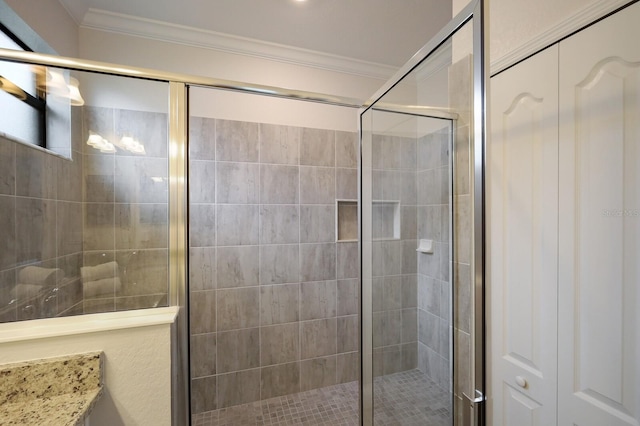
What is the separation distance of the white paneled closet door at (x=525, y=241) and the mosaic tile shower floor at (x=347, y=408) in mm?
285

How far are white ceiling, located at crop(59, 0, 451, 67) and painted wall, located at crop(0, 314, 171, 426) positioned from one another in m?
1.77

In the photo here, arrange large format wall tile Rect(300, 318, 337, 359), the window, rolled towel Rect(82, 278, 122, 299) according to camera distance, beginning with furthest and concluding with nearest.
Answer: large format wall tile Rect(300, 318, 337, 359) < rolled towel Rect(82, 278, 122, 299) < the window

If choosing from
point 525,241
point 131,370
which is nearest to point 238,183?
point 131,370

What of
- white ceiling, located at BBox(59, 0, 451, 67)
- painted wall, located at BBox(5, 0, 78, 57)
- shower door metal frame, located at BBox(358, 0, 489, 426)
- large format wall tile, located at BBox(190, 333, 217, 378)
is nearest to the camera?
shower door metal frame, located at BBox(358, 0, 489, 426)

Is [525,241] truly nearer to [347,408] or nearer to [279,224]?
[279,224]

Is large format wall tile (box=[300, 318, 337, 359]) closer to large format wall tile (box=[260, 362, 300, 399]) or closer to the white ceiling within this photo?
large format wall tile (box=[260, 362, 300, 399])

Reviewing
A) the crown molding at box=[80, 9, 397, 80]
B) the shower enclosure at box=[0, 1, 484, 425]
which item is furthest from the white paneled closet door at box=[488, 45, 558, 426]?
the crown molding at box=[80, 9, 397, 80]

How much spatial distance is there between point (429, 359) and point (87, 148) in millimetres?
1546

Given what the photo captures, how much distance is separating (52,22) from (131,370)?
1824mm

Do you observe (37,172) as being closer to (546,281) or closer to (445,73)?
(445,73)

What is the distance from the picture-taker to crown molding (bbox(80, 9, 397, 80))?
1.71 metres

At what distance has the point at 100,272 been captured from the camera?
1.07 metres

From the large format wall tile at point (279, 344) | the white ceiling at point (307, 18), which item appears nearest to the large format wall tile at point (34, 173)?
the white ceiling at point (307, 18)

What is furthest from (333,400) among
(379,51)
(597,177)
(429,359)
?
(379,51)
